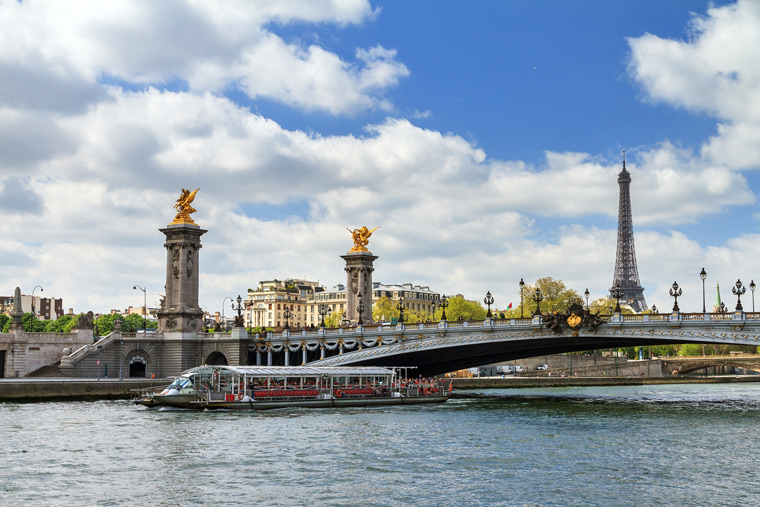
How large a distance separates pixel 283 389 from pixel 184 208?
27952mm

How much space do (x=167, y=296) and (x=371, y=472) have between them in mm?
55456

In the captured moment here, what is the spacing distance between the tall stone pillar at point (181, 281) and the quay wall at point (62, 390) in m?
14.7

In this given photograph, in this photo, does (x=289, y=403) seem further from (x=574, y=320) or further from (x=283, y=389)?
(x=574, y=320)

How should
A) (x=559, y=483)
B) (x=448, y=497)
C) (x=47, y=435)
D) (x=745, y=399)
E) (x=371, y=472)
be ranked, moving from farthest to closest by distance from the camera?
(x=745, y=399), (x=47, y=435), (x=371, y=472), (x=559, y=483), (x=448, y=497)

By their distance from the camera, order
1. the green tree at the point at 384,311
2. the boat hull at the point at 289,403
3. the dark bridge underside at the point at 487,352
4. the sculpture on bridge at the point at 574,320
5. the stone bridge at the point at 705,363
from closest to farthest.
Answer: the boat hull at the point at 289,403 < the sculpture on bridge at the point at 574,320 < the dark bridge underside at the point at 487,352 < the stone bridge at the point at 705,363 < the green tree at the point at 384,311

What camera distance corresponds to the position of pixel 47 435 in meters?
44.8

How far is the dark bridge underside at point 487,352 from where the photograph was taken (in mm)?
72688

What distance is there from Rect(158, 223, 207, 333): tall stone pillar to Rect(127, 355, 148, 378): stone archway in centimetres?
350

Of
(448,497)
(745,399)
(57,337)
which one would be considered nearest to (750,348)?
(745,399)

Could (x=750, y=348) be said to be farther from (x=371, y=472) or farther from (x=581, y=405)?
(x=371, y=472)

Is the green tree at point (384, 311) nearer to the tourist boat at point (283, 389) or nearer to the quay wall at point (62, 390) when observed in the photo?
the tourist boat at point (283, 389)

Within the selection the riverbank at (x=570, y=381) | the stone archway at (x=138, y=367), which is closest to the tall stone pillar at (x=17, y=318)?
the stone archway at (x=138, y=367)

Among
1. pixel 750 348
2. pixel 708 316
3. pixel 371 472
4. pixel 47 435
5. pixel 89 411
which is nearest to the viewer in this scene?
pixel 371 472

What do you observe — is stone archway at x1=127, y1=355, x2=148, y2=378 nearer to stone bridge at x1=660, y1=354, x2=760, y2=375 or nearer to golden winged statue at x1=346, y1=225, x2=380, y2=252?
golden winged statue at x1=346, y1=225, x2=380, y2=252
